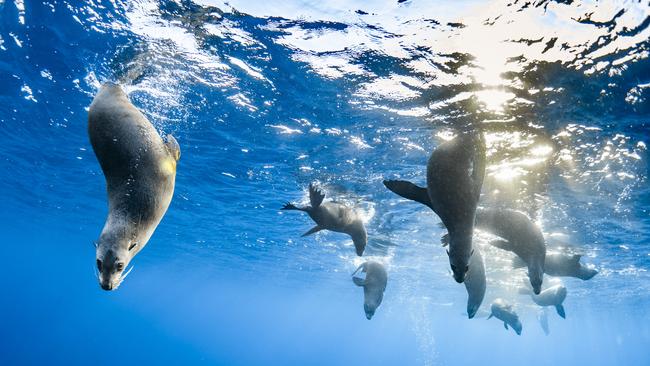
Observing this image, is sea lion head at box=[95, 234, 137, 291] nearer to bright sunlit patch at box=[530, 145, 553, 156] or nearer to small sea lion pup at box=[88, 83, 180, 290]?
small sea lion pup at box=[88, 83, 180, 290]

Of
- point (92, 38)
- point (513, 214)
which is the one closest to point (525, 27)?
point (513, 214)

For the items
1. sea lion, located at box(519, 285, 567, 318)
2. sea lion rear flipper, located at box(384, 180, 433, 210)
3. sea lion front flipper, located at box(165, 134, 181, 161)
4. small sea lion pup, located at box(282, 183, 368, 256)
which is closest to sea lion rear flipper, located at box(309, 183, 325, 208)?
small sea lion pup, located at box(282, 183, 368, 256)

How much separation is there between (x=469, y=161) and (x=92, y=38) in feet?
30.4

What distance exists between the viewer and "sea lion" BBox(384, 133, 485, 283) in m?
3.14

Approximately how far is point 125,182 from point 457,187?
2448 millimetres

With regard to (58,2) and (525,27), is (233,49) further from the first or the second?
(525,27)

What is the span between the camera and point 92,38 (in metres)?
8.88

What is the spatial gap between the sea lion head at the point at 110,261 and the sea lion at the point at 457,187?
2.28 m

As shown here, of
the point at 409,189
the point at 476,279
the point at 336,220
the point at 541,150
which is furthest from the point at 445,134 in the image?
the point at 409,189

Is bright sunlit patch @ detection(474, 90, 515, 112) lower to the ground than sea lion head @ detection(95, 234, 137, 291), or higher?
higher

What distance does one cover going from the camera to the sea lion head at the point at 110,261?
2137mm

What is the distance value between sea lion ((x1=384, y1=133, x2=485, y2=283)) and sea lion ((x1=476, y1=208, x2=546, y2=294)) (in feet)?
8.16

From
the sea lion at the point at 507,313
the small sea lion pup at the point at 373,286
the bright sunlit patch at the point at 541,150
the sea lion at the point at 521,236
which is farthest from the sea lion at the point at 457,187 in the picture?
the bright sunlit patch at the point at 541,150

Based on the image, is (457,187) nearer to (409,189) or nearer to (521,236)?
(409,189)
